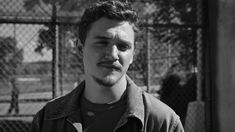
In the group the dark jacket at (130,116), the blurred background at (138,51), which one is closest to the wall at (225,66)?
the blurred background at (138,51)

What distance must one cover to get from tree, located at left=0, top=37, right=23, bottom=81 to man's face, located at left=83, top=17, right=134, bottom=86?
117 inches

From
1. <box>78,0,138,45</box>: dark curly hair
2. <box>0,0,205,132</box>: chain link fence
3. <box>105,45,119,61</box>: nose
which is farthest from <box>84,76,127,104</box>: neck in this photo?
<box>0,0,205,132</box>: chain link fence

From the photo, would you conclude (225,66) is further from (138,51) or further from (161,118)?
(161,118)

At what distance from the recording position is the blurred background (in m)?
4.07

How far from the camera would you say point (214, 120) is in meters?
4.05

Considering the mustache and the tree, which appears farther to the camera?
the tree

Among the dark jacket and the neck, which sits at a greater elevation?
the neck

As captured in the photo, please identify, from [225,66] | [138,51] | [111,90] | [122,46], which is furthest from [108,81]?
[138,51]

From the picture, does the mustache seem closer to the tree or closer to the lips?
the lips

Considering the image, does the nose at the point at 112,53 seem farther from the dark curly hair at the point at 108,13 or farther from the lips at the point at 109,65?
the dark curly hair at the point at 108,13

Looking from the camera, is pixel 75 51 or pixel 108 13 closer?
pixel 108 13

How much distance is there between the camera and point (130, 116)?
5.20 ft

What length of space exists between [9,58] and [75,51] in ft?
3.52

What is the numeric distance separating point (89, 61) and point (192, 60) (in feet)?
11.4
